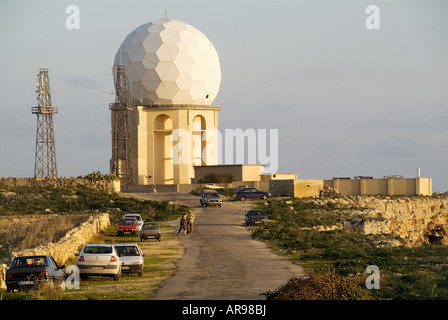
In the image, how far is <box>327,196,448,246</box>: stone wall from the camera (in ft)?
221

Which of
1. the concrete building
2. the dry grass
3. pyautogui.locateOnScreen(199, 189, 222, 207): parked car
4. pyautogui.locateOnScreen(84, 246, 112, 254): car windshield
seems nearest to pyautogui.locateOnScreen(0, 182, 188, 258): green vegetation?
the dry grass

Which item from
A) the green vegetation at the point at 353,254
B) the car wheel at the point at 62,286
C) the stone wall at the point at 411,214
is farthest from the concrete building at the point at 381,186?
the car wheel at the point at 62,286

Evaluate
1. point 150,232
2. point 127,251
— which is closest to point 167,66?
point 150,232

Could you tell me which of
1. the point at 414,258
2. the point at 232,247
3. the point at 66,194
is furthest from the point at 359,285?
the point at 66,194

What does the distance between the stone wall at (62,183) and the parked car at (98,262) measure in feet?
159

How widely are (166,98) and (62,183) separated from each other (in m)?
18.6

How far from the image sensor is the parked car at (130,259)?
88.5 ft

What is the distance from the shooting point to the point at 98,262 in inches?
989

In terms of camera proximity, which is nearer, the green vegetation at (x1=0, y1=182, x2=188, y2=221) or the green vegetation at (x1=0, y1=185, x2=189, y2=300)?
the green vegetation at (x1=0, y1=185, x2=189, y2=300)

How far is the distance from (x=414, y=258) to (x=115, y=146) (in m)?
57.4

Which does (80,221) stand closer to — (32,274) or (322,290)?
(32,274)

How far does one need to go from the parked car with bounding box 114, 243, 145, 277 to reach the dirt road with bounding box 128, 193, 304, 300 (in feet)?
4.38

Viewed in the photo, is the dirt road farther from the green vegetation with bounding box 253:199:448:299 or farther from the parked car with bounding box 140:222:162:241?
the parked car with bounding box 140:222:162:241

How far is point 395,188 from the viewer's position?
78.6 meters
